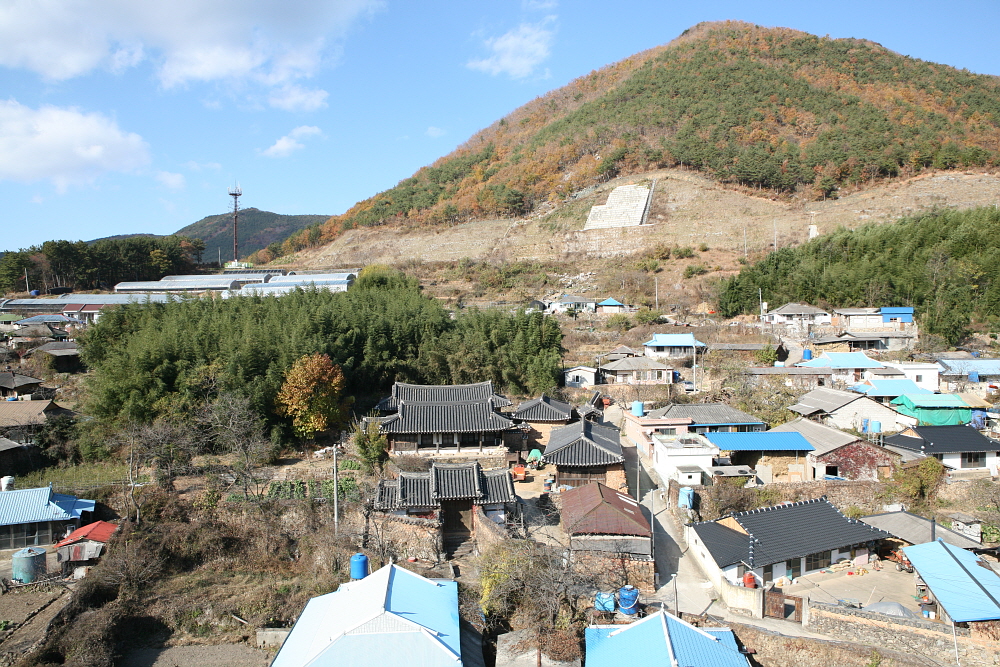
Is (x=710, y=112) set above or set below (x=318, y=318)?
above

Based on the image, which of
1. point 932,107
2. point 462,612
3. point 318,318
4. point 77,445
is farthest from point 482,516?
point 932,107

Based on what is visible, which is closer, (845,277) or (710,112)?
(845,277)

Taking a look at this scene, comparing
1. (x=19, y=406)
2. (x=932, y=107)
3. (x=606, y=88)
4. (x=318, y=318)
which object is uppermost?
(x=606, y=88)

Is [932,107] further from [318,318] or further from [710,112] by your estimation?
[318,318]

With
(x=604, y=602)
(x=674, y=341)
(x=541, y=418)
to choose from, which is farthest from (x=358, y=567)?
(x=674, y=341)

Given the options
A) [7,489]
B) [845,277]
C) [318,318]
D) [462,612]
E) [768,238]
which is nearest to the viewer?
[462,612]

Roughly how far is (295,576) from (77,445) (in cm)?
866

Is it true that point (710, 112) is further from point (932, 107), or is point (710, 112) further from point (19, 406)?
point (19, 406)

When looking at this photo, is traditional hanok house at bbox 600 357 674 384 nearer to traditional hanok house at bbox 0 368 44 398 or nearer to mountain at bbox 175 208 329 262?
traditional hanok house at bbox 0 368 44 398

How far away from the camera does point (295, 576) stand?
10.7 m

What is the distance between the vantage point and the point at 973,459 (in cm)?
1408

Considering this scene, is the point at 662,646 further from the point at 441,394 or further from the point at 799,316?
the point at 799,316

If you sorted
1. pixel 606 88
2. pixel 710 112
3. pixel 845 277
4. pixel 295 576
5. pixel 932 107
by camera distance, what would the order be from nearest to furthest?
pixel 295 576
pixel 845 277
pixel 932 107
pixel 710 112
pixel 606 88

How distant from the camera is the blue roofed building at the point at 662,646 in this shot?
6.48 metres
